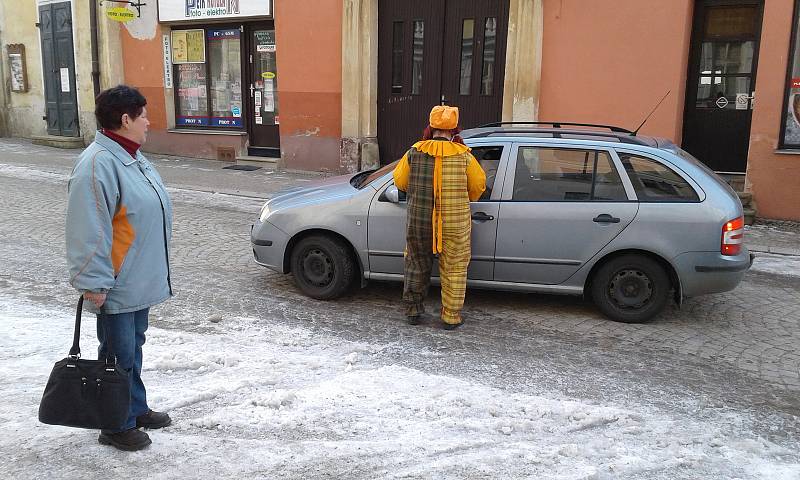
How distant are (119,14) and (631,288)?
44.5 ft

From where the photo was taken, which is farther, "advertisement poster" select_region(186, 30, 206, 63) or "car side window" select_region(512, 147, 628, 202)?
"advertisement poster" select_region(186, 30, 206, 63)

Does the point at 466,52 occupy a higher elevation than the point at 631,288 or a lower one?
higher

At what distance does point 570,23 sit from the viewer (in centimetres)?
1135

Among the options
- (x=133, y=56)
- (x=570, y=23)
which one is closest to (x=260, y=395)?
(x=570, y=23)

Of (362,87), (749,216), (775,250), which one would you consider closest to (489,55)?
(362,87)

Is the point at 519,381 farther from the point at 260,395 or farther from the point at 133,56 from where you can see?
the point at 133,56

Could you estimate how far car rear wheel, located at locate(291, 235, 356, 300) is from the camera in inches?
240

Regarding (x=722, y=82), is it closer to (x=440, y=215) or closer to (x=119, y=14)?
(x=440, y=215)

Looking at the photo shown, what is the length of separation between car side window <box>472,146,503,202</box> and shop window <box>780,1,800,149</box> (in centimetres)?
622

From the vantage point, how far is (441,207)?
535 centimetres

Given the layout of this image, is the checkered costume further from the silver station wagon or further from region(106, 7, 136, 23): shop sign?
region(106, 7, 136, 23): shop sign

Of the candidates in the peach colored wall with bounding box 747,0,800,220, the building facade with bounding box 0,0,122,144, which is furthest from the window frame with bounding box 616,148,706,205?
the building facade with bounding box 0,0,122,144

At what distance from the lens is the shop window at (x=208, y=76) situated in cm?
1555

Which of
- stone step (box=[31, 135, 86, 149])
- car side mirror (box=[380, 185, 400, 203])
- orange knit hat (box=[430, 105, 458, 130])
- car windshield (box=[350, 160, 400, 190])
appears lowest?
stone step (box=[31, 135, 86, 149])
